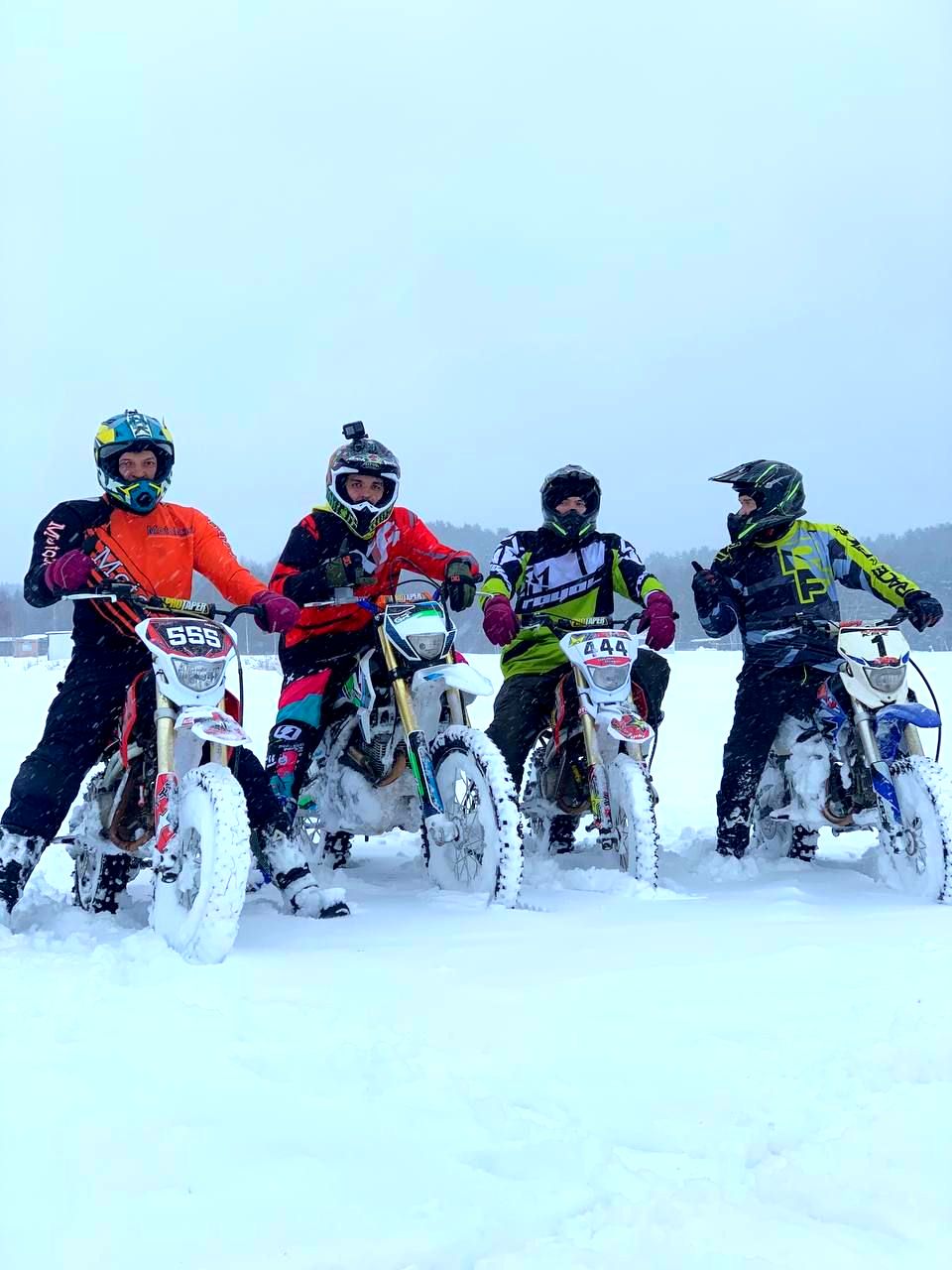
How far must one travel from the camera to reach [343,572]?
193 inches

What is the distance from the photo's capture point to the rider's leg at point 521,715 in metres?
5.62

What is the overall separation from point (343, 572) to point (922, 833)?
289 centimetres

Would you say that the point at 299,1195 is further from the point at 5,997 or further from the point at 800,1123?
the point at 5,997

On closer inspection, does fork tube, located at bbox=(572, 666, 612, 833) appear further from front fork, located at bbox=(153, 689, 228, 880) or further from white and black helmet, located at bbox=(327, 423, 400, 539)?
front fork, located at bbox=(153, 689, 228, 880)

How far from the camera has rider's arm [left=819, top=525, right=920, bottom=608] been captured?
5.44m

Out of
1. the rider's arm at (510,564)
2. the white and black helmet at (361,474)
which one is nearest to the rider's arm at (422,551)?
the white and black helmet at (361,474)

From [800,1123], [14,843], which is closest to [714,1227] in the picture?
[800,1123]

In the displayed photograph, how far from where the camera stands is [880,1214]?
1846 millimetres

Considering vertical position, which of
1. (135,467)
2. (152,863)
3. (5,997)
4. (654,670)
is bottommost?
(5,997)

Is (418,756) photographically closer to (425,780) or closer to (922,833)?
(425,780)

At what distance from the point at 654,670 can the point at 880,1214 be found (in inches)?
155

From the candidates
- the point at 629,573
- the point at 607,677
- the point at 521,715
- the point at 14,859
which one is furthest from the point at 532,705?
the point at 14,859

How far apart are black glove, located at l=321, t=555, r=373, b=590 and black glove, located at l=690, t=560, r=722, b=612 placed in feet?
6.09

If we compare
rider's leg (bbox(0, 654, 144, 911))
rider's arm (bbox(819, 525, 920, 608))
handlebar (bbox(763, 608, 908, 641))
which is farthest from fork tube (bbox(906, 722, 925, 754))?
rider's leg (bbox(0, 654, 144, 911))
